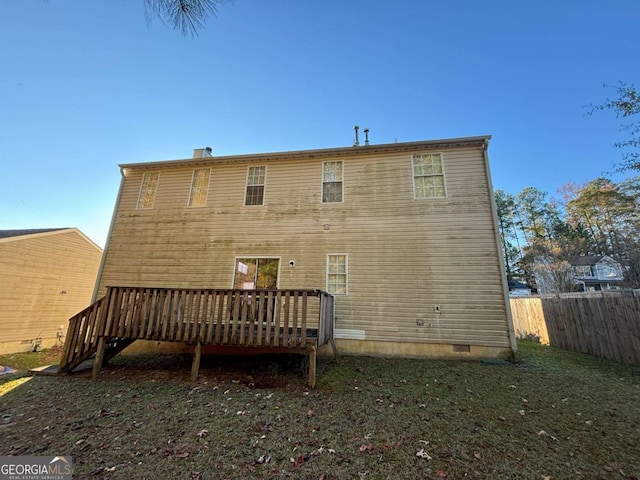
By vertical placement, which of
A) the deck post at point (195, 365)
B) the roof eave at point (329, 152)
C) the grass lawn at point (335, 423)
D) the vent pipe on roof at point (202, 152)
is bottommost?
the grass lawn at point (335, 423)

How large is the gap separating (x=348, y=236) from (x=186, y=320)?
4927mm

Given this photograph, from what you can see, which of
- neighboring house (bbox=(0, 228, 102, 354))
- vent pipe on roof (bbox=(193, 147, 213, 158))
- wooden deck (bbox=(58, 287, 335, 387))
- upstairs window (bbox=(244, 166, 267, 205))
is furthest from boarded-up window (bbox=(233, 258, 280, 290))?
neighboring house (bbox=(0, 228, 102, 354))

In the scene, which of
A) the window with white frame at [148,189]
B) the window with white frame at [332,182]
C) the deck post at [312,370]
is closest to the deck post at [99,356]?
the deck post at [312,370]

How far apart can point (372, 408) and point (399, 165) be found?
276 inches

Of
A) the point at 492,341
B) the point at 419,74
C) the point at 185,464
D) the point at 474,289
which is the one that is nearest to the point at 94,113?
the point at 185,464

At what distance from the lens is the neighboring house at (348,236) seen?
7.23 metres

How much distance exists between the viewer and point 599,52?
977 centimetres

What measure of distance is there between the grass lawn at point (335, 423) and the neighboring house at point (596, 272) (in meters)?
25.9

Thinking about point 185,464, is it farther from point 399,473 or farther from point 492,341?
point 492,341

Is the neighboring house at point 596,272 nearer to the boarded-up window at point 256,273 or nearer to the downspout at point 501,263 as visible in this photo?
the downspout at point 501,263

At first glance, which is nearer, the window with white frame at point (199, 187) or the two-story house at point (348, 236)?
the two-story house at point (348, 236)

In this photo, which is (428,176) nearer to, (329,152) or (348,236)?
(348,236)

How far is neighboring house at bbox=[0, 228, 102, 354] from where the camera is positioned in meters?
11.5

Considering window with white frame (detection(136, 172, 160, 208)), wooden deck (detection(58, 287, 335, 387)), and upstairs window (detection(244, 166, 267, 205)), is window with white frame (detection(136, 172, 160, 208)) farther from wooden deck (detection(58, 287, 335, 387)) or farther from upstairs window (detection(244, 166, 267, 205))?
wooden deck (detection(58, 287, 335, 387))
